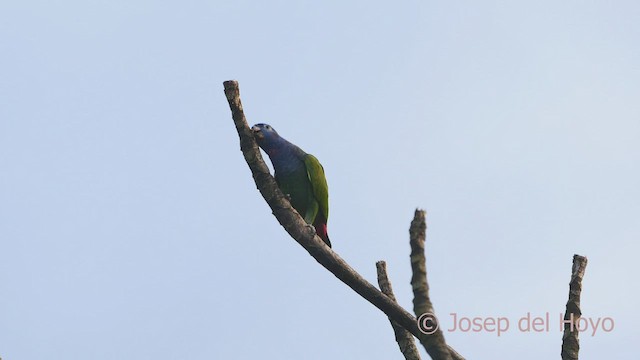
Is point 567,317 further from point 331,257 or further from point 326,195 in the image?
point 326,195

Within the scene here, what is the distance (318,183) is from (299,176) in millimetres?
258

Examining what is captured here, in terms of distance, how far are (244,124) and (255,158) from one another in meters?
0.33

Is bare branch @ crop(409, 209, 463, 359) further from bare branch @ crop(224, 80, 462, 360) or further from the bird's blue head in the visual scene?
the bird's blue head

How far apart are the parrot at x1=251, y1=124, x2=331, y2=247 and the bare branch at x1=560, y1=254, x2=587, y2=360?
4289 mm

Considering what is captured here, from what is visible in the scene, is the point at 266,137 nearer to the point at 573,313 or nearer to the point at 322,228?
the point at 322,228

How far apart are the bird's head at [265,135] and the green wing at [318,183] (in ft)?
1.66

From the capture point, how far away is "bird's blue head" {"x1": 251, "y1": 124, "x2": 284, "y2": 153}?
1047 cm

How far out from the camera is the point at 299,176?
35.0ft

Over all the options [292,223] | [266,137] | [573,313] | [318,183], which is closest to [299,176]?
[318,183]

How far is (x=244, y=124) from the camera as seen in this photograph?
295 inches

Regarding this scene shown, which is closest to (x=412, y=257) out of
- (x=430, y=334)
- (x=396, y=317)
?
(x=430, y=334)

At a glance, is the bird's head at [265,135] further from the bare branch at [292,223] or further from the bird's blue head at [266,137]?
the bare branch at [292,223]

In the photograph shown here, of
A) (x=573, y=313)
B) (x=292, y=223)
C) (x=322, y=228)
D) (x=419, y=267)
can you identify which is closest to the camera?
(x=419, y=267)

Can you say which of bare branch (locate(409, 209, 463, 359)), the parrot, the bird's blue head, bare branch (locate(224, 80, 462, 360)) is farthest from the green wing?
bare branch (locate(409, 209, 463, 359))
